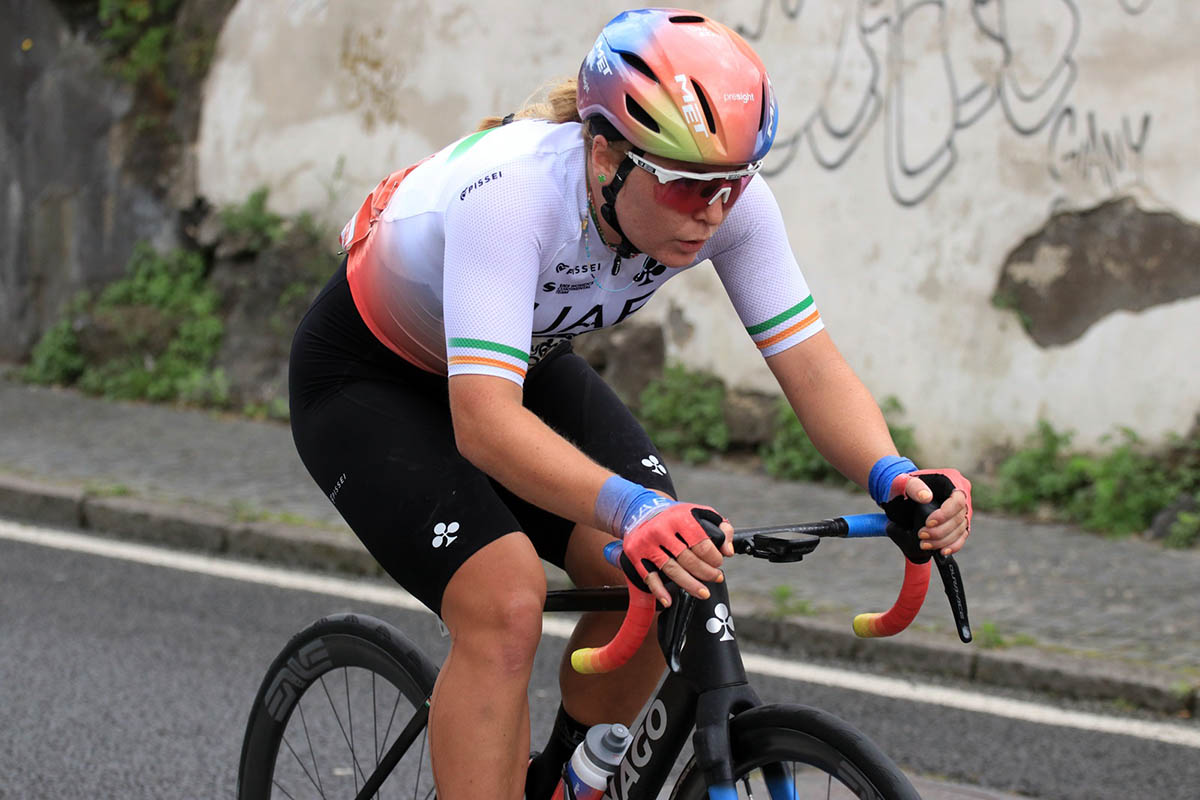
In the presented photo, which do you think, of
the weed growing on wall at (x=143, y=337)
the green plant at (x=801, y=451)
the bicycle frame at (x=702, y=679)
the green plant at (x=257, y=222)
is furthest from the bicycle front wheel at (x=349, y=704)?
the green plant at (x=257, y=222)

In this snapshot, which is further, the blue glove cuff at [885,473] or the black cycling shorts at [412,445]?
the black cycling shorts at [412,445]

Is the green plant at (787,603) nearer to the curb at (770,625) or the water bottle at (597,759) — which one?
the curb at (770,625)

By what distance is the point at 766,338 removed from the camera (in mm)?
2811

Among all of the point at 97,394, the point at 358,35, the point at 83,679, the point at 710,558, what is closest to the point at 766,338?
the point at 710,558

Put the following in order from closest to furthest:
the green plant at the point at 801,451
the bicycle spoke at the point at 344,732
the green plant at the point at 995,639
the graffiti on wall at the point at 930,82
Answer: the bicycle spoke at the point at 344,732 → the green plant at the point at 995,639 → the graffiti on wall at the point at 930,82 → the green plant at the point at 801,451

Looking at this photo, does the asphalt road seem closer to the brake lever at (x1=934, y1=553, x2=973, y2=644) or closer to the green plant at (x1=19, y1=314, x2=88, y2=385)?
the brake lever at (x1=934, y1=553, x2=973, y2=644)

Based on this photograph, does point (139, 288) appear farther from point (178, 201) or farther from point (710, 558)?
point (710, 558)

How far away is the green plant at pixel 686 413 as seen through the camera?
8812mm

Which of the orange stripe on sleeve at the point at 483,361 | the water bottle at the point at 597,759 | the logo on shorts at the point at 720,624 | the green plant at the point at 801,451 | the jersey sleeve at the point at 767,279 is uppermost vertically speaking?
the jersey sleeve at the point at 767,279

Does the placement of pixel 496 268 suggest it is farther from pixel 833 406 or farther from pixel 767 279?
pixel 833 406

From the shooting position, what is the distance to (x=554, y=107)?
9.28ft

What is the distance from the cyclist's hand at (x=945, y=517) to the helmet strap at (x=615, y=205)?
640 millimetres

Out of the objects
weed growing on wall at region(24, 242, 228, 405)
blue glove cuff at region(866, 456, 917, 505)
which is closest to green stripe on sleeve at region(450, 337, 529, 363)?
blue glove cuff at region(866, 456, 917, 505)

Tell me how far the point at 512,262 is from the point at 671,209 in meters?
0.28
